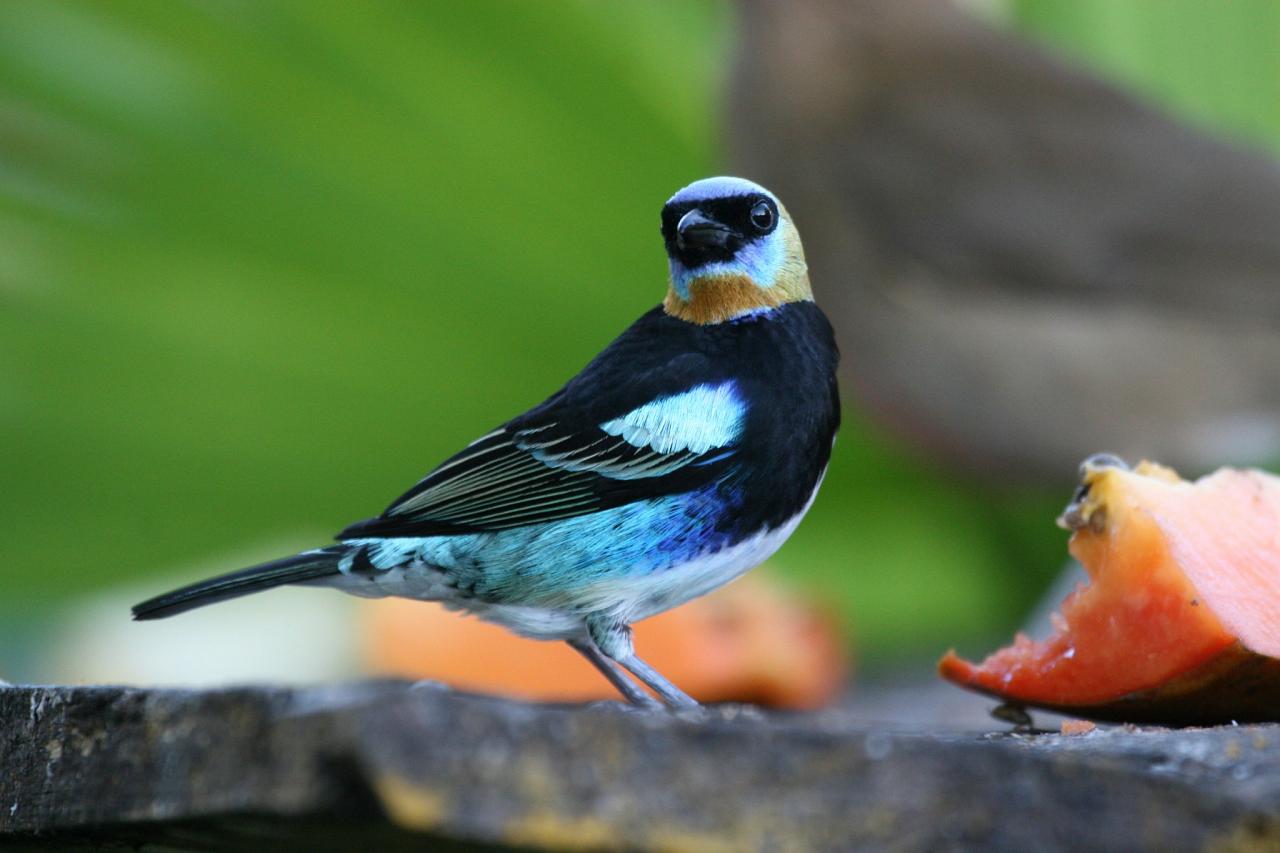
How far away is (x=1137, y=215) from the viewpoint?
3486mm

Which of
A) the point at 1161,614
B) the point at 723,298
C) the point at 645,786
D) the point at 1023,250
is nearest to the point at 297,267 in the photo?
the point at 1023,250

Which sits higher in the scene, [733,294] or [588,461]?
[733,294]

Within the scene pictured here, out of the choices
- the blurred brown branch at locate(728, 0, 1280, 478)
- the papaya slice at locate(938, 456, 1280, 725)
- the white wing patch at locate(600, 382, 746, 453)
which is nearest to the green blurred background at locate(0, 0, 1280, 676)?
the blurred brown branch at locate(728, 0, 1280, 478)

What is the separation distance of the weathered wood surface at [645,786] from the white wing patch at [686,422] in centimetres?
51

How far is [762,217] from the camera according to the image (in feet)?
3.93

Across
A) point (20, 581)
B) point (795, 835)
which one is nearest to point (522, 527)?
point (795, 835)

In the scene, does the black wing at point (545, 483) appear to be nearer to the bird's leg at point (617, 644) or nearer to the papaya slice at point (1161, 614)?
the bird's leg at point (617, 644)

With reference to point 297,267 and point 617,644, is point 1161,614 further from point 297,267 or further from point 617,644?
point 297,267

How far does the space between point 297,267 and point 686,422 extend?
2.80m

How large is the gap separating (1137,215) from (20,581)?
2.68m

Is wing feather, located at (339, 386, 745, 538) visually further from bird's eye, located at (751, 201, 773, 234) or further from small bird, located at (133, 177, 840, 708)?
bird's eye, located at (751, 201, 773, 234)

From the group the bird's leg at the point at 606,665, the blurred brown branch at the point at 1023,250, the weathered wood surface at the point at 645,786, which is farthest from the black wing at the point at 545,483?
the blurred brown branch at the point at 1023,250

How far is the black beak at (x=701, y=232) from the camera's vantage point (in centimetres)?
116

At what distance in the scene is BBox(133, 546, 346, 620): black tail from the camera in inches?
41.8
